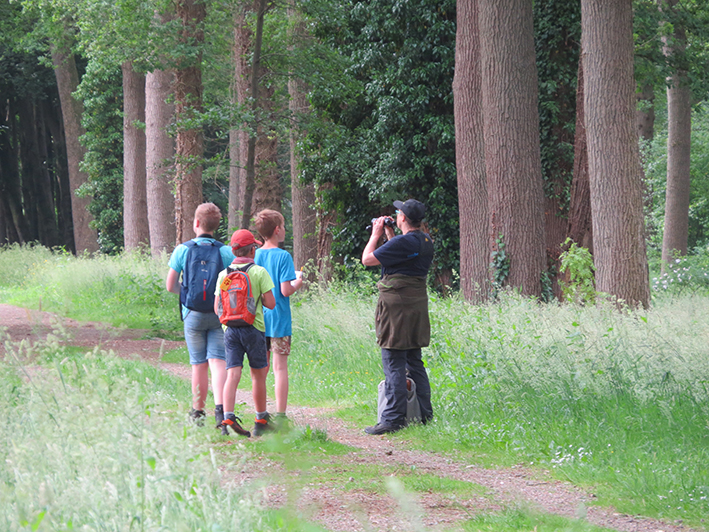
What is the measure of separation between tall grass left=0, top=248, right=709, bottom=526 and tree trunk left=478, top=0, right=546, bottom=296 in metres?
1.64

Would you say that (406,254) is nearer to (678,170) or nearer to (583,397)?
(583,397)

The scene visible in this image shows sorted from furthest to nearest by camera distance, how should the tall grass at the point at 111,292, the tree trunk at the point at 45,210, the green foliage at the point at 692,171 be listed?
the tree trunk at the point at 45,210, the green foliage at the point at 692,171, the tall grass at the point at 111,292

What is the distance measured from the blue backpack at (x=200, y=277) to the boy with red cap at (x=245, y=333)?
154mm

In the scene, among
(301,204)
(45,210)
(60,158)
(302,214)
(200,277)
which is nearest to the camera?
A: (200,277)

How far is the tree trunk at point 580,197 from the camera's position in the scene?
13375mm

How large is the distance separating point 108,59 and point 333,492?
44.3 ft

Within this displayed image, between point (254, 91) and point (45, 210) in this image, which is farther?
point (45, 210)

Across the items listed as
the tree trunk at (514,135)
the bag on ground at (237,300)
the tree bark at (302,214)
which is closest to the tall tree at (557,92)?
the tree trunk at (514,135)

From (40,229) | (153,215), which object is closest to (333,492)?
(153,215)

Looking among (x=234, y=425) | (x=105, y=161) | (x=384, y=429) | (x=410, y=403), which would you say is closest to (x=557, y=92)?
(x=410, y=403)

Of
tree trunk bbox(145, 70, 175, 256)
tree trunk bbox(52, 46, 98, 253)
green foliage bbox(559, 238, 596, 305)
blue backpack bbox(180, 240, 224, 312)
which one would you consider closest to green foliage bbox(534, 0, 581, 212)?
green foliage bbox(559, 238, 596, 305)

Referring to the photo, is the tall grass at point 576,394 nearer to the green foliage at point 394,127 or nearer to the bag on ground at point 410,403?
the bag on ground at point 410,403

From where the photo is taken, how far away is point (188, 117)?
51.0ft

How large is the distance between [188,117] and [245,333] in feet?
33.6
